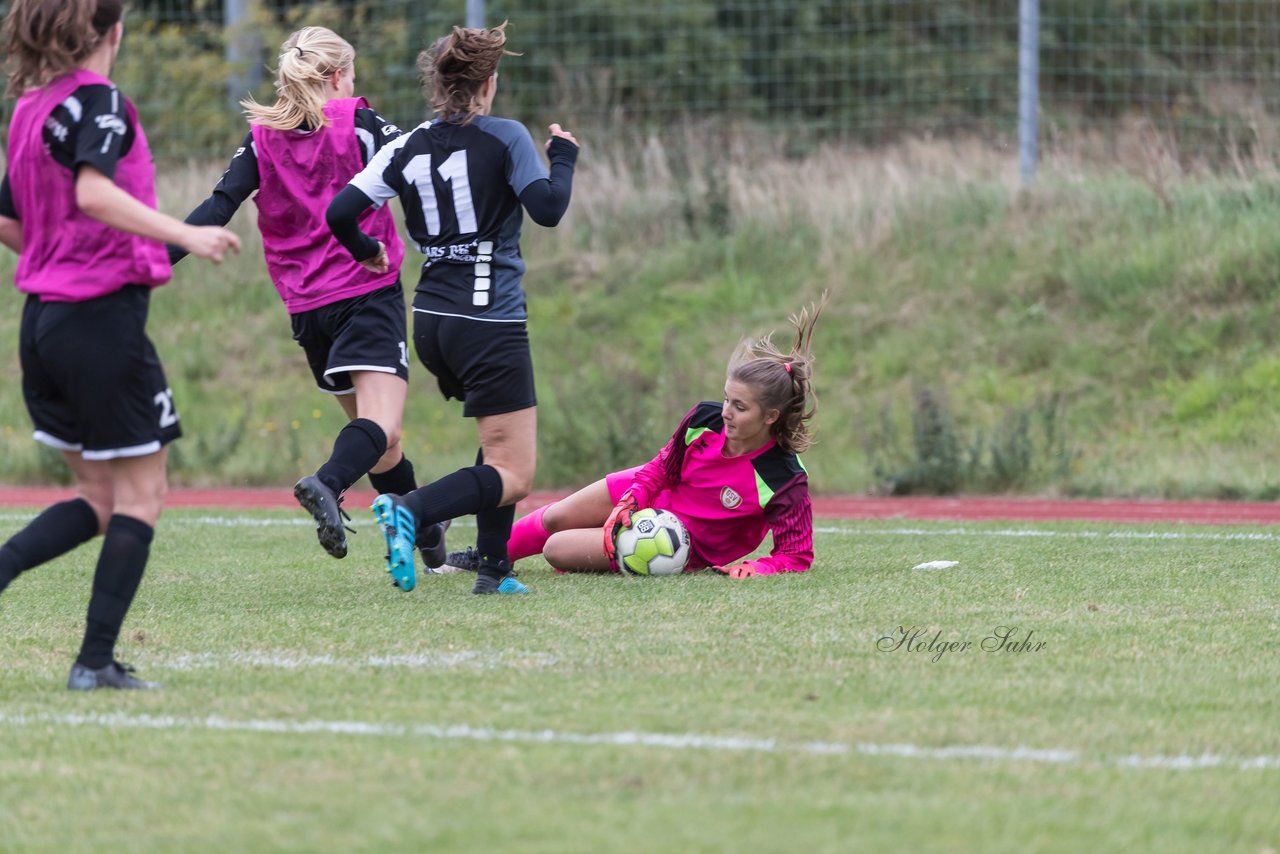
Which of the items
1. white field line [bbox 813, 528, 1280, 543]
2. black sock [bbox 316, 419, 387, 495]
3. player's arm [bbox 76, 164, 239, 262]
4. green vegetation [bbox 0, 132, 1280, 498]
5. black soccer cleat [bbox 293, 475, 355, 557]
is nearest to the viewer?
player's arm [bbox 76, 164, 239, 262]

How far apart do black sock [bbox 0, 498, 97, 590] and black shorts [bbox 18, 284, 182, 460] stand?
250 millimetres

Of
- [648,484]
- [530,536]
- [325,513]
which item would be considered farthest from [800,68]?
[325,513]

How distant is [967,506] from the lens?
34.2 feet

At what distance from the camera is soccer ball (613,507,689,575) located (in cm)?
666

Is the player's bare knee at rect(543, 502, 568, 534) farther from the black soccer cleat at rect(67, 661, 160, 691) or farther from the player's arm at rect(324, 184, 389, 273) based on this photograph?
the black soccer cleat at rect(67, 661, 160, 691)

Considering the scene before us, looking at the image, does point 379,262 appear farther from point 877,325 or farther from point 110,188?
point 877,325

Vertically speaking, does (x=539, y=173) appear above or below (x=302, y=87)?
below

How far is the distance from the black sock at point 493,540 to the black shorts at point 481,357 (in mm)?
392

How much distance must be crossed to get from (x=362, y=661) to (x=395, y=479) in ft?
6.81

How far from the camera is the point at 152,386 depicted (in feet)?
14.3

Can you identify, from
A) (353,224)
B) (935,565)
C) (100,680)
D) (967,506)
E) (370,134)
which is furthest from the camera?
(967,506)

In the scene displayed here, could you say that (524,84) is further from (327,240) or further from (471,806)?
(471,806)

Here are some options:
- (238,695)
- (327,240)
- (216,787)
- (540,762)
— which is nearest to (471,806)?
(540,762)

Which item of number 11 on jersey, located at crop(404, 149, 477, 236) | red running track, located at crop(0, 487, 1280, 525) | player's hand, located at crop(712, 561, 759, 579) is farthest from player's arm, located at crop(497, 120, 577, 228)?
red running track, located at crop(0, 487, 1280, 525)
